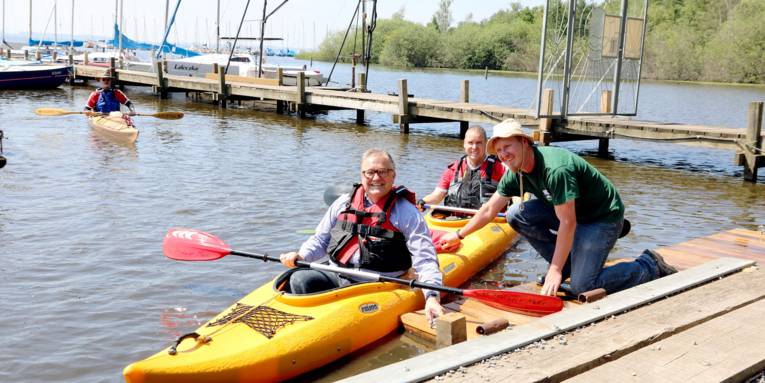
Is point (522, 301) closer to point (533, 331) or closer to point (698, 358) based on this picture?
point (533, 331)

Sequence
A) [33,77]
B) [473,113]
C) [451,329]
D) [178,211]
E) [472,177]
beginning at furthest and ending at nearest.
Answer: [33,77]
[473,113]
[178,211]
[472,177]
[451,329]

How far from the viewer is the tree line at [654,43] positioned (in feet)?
173

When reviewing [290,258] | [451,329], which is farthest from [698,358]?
[290,258]

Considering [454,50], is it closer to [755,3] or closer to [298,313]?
[755,3]

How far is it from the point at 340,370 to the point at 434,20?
349 feet

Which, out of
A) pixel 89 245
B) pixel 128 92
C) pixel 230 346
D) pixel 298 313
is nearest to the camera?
pixel 230 346

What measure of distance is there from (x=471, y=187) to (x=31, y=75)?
90.8 feet

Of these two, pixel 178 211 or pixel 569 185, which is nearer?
pixel 569 185

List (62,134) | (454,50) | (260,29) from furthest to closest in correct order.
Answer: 1. (454,50)
2. (260,29)
3. (62,134)

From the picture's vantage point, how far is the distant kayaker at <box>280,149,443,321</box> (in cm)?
490

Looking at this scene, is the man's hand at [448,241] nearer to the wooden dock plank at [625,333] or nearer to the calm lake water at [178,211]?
the calm lake water at [178,211]

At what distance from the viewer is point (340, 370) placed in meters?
4.88

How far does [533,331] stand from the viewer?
376cm

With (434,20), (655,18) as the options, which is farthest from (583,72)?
(434,20)
